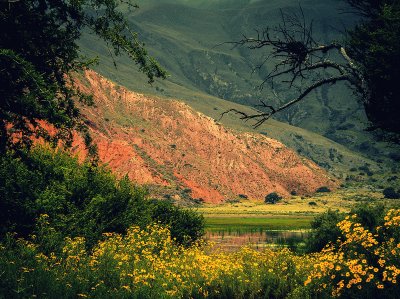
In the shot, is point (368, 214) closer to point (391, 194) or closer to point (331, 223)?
point (331, 223)

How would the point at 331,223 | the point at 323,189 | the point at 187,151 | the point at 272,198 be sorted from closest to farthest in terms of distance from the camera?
the point at 331,223, the point at 272,198, the point at 187,151, the point at 323,189

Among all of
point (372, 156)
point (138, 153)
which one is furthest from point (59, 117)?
point (372, 156)

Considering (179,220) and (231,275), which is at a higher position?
(231,275)

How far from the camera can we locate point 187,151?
121m

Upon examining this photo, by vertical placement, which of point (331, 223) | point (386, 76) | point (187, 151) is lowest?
point (331, 223)

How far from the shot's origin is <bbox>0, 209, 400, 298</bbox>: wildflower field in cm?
896

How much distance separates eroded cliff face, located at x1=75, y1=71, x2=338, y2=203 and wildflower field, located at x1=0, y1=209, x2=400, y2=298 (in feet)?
277

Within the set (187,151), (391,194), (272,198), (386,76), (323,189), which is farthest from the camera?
(323,189)

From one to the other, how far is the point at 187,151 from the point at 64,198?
340ft

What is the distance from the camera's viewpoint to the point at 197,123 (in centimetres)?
12988

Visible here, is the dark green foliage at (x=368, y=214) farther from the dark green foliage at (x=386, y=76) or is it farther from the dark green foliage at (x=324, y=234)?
the dark green foliage at (x=386, y=76)

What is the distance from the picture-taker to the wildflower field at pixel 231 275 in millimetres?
8961

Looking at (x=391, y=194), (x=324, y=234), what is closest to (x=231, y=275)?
(x=324, y=234)

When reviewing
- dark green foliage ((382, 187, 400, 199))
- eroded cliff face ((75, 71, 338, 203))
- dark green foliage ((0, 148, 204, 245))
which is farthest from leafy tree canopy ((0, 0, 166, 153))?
dark green foliage ((382, 187, 400, 199))
